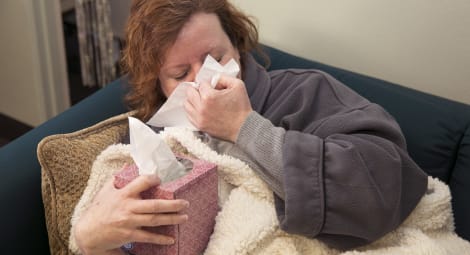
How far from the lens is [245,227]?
0.98 metres

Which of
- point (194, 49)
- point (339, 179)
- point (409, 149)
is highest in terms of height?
point (194, 49)

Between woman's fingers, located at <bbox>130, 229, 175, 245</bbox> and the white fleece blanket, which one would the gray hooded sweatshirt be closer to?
the white fleece blanket

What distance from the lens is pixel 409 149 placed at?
129cm

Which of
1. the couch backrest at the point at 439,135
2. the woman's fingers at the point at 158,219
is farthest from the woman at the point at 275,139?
the couch backrest at the point at 439,135

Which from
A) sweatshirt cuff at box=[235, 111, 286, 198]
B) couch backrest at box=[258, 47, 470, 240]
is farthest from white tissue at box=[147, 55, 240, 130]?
couch backrest at box=[258, 47, 470, 240]

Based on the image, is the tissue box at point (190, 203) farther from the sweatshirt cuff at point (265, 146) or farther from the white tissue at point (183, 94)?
the white tissue at point (183, 94)

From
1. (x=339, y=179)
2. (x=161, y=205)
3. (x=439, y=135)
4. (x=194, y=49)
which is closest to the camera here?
(x=161, y=205)

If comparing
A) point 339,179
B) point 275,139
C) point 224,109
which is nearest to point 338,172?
point 339,179

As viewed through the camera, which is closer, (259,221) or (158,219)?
(158,219)

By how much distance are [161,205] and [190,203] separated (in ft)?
0.24

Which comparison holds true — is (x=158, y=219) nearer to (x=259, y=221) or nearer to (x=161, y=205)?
(x=161, y=205)

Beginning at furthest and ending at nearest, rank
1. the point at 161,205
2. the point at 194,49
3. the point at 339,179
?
the point at 194,49, the point at 339,179, the point at 161,205

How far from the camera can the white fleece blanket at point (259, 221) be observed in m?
0.98

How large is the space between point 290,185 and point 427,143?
486 mm
